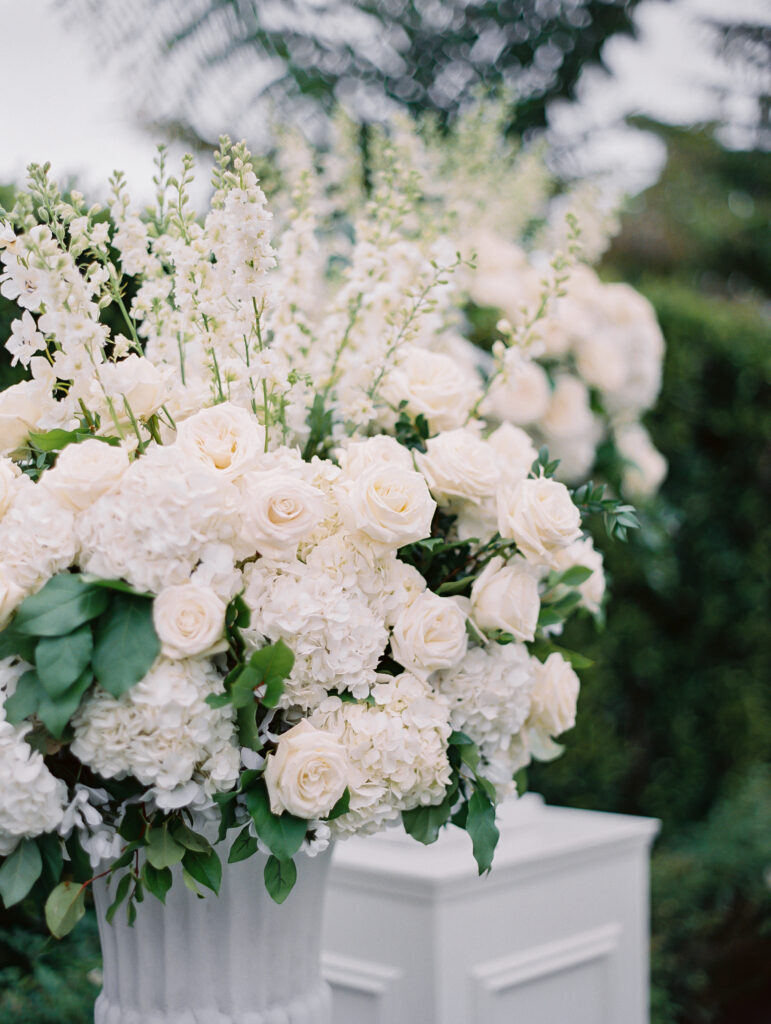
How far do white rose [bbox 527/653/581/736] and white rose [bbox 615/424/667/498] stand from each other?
1238mm

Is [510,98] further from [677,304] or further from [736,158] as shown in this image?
[736,158]

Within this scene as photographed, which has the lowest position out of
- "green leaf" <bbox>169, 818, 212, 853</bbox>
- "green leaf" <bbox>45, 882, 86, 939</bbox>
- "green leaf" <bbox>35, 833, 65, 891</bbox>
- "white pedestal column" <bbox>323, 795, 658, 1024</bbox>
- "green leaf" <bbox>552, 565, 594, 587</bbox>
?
"white pedestal column" <bbox>323, 795, 658, 1024</bbox>

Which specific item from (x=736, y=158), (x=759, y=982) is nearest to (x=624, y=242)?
(x=736, y=158)

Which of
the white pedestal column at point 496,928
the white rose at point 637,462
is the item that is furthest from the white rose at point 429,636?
the white rose at point 637,462

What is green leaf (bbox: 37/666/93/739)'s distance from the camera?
82 cm

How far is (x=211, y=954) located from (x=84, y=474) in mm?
522

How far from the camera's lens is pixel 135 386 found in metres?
0.95

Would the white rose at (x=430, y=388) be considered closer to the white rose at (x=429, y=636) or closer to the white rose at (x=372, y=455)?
the white rose at (x=372, y=455)

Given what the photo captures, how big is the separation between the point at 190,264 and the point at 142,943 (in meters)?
0.70

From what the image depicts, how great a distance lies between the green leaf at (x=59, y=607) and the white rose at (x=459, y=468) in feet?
1.26

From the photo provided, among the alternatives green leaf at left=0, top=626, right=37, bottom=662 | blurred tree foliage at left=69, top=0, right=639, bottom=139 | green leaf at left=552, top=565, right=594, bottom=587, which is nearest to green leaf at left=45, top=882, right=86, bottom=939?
green leaf at left=0, top=626, right=37, bottom=662

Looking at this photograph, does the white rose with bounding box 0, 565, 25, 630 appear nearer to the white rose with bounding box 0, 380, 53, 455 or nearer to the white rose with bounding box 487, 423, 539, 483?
the white rose with bounding box 0, 380, 53, 455

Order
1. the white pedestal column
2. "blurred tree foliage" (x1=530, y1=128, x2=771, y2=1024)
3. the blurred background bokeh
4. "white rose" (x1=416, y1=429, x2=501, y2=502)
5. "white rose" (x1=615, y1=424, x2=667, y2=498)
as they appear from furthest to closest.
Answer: "blurred tree foliage" (x1=530, y1=128, x2=771, y2=1024) → "white rose" (x1=615, y1=424, x2=667, y2=498) → the blurred background bokeh → the white pedestal column → "white rose" (x1=416, y1=429, x2=501, y2=502)

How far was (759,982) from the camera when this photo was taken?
10.1 feet
